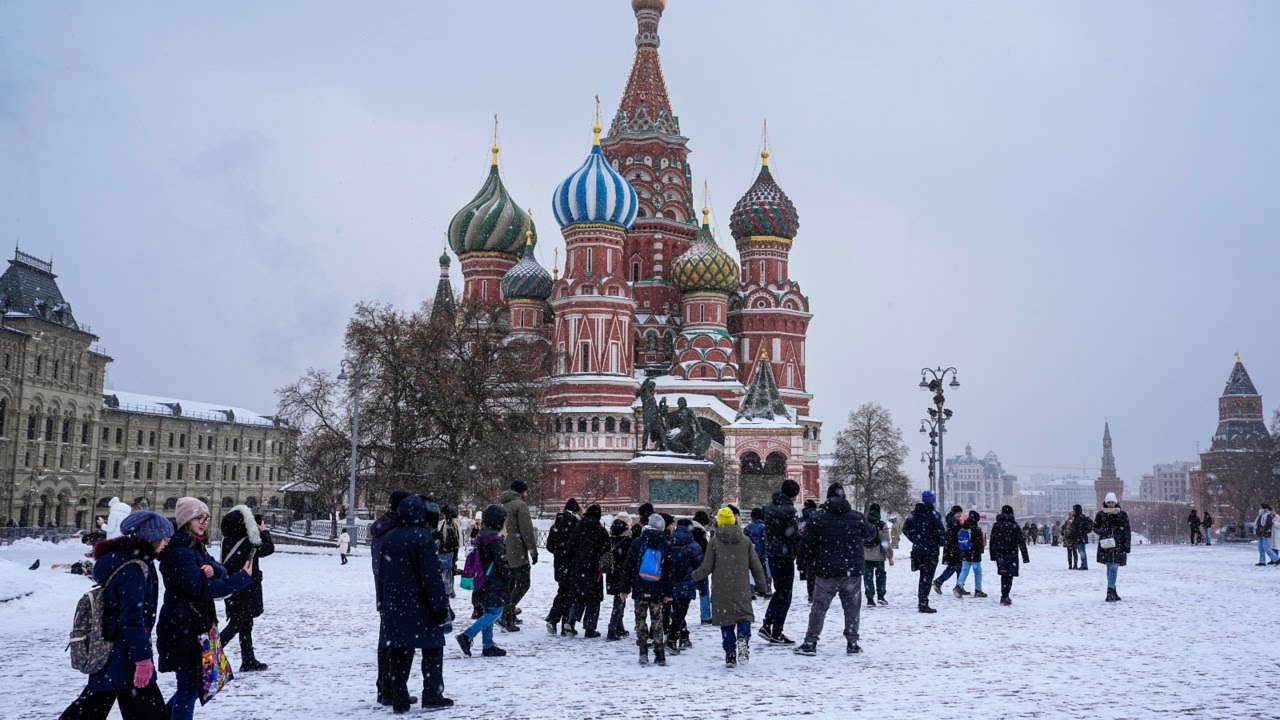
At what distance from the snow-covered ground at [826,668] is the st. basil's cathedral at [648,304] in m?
30.2

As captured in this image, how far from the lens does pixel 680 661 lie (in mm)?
10172

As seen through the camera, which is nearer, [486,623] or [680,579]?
[486,623]

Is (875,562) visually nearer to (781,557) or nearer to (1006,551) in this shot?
(1006,551)

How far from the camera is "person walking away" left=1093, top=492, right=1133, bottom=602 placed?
14734 millimetres

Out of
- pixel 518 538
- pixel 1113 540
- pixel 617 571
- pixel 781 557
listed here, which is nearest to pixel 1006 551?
pixel 1113 540

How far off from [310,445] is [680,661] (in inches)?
1167

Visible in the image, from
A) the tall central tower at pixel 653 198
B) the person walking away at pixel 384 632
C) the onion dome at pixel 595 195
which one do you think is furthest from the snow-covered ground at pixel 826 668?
the tall central tower at pixel 653 198

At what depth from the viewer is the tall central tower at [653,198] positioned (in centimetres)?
6100

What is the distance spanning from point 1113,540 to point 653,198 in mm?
49721

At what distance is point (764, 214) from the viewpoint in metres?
61.9

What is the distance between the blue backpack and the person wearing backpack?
16.6 feet

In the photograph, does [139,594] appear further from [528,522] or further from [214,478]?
[214,478]

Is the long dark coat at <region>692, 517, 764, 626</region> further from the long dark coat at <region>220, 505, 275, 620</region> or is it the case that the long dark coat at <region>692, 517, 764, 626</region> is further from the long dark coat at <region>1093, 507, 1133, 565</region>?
the long dark coat at <region>1093, 507, 1133, 565</region>

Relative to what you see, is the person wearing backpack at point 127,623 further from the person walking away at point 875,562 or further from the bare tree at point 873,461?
the bare tree at point 873,461
